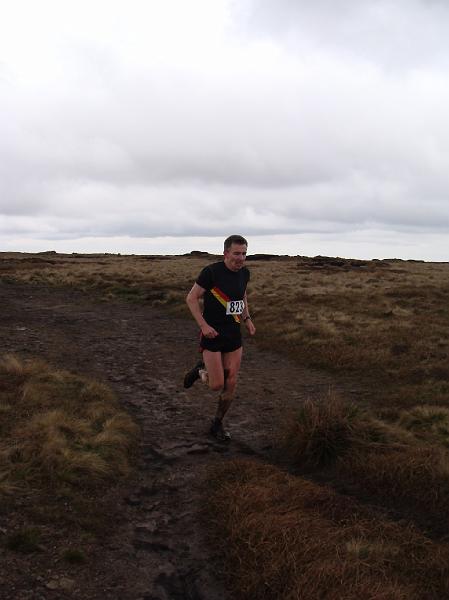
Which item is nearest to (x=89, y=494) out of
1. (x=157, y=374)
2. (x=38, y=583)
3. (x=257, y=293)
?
(x=38, y=583)

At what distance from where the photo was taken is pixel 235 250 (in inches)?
275

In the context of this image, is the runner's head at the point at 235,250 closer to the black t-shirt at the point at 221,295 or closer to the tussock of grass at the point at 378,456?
the black t-shirt at the point at 221,295

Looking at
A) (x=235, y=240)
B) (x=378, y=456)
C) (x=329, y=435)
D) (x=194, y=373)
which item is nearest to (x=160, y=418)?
(x=194, y=373)

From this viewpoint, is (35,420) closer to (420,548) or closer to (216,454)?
(216,454)

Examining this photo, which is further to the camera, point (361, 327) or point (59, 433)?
point (361, 327)

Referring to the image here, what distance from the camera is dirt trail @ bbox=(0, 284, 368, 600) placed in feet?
14.1

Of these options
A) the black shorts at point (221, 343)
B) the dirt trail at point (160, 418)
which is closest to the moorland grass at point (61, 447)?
the dirt trail at point (160, 418)

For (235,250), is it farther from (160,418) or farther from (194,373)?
(160,418)

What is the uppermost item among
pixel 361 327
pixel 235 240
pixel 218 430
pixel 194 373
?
pixel 235 240

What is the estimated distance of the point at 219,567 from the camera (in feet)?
14.5

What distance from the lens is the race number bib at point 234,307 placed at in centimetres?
723

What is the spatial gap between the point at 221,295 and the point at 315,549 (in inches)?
145

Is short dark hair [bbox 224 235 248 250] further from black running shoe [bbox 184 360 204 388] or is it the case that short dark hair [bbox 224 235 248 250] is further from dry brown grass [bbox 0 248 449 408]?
dry brown grass [bbox 0 248 449 408]

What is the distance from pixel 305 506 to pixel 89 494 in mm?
2402
